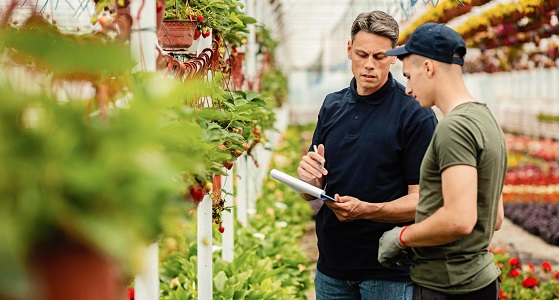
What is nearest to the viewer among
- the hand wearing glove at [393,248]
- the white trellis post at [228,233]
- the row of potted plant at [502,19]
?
the hand wearing glove at [393,248]

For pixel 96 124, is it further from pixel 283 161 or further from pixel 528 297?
pixel 283 161

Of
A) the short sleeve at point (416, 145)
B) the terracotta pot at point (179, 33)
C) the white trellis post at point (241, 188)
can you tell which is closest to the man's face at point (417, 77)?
the short sleeve at point (416, 145)

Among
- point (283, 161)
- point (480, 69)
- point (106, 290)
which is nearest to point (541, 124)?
point (480, 69)

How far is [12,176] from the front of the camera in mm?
897

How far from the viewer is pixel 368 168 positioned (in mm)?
2725

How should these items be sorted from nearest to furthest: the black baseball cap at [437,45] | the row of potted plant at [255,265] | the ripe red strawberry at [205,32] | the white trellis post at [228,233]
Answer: the black baseball cap at [437,45], the ripe red strawberry at [205,32], the row of potted plant at [255,265], the white trellis post at [228,233]

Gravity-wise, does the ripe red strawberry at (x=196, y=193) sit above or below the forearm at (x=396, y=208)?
above

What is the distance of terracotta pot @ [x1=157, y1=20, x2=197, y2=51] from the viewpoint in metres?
2.92

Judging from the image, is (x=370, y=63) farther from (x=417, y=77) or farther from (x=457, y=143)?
(x=457, y=143)

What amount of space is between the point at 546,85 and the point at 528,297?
916 inches

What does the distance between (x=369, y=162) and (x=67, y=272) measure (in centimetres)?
184

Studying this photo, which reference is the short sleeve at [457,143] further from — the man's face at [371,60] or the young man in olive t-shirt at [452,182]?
the man's face at [371,60]

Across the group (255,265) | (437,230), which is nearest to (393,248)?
(437,230)

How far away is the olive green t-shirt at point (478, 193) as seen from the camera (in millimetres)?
1984
